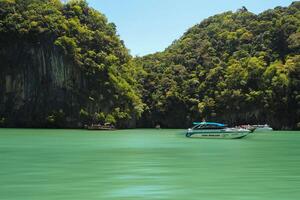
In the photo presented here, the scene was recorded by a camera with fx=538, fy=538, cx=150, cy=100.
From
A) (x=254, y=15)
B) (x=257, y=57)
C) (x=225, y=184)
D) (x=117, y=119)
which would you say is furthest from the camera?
(x=254, y=15)

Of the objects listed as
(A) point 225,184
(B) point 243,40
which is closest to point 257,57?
A: (B) point 243,40

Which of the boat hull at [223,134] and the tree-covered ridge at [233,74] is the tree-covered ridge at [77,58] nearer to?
the tree-covered ridge at [233,74]

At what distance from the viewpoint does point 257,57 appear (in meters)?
102

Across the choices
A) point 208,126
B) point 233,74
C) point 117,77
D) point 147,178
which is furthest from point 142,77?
point 147,178

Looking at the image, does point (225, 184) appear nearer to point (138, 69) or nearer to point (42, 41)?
point (42, 41)

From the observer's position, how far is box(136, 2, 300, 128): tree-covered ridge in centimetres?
9225

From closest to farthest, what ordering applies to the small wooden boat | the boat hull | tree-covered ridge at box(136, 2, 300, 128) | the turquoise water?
the turquoise water
the boat hull
the small wooden boat
tree-covered ridge at box(136, 2, 300, 128)

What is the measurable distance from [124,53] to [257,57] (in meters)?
25.3

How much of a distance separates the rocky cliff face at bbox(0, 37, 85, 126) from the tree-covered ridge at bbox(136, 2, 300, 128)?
21788 millimetres

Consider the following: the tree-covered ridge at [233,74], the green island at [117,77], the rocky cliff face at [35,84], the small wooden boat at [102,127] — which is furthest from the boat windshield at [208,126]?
the rocky cliff face at [35,84]

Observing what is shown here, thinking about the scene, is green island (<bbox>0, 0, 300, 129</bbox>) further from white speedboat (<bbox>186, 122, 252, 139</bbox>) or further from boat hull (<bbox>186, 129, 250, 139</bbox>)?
boat hull (<bbox>186, 129, 250, 139</bbox>)

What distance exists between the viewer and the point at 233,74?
326 ft

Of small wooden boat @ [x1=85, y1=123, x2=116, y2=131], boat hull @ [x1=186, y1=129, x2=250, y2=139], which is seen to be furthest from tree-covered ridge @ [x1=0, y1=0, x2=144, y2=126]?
Answer: boat hull @ [x1=186, y1=129, x2=250, y2=139]

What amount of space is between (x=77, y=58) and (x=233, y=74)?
2875 cm
